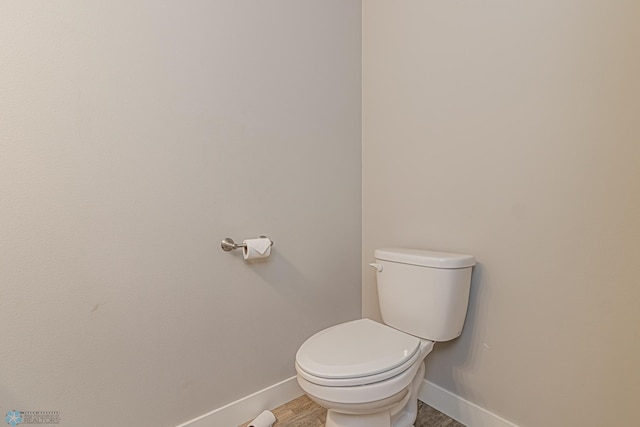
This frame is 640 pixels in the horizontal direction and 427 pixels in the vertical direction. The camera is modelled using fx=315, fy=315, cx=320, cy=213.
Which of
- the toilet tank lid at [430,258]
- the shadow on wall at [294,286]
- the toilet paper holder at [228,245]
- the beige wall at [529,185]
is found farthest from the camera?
the shadow on wall at [294,286]

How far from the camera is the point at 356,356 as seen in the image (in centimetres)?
102

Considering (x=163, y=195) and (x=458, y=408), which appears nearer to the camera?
(x=163, y=195)

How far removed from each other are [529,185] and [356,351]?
81 cm

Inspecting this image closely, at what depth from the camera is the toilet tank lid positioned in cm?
114

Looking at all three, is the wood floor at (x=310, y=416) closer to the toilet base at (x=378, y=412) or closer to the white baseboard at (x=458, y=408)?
the white baseboard at (x=458, y=408)

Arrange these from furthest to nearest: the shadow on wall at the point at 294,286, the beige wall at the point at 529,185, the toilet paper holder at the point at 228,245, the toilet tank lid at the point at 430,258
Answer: the shadow on wall at the point at 294,286, the toilet paper holder at the point at 228,245, the toilet tank lid at the point at 430,258, the beige wall at the point at 529,185

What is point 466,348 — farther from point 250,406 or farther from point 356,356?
point 250,406

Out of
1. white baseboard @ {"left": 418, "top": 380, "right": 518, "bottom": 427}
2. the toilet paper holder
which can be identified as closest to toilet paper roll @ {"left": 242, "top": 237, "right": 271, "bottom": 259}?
the toilet paper holder

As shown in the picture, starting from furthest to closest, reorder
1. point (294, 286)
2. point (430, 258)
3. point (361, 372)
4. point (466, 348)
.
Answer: point (294, 286), point (466, 348), point (430, 258), point (361, 372)

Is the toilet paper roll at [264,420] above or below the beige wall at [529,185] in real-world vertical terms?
below

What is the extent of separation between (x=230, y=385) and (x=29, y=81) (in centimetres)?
Answer: 125

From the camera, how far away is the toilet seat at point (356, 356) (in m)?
0.95

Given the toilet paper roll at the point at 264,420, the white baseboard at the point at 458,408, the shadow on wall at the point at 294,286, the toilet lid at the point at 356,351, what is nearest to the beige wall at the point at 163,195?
the shadow on wall at the point at 294,286

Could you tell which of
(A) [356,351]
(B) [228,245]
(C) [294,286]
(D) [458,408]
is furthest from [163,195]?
(D) [458,408]
